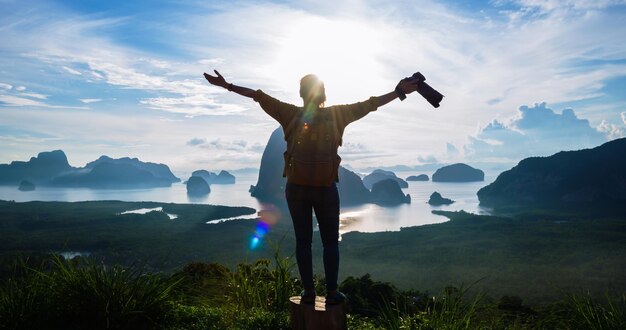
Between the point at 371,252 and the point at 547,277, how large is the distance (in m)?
35.2

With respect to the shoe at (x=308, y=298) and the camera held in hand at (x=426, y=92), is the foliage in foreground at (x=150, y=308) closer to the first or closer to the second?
the shoe at (x=308, y=298)

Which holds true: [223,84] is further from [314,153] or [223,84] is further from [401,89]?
[401,89]

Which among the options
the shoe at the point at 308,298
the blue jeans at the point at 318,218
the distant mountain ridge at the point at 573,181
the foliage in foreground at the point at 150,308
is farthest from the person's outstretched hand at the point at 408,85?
the distant mountain ridge at the point at 573,181

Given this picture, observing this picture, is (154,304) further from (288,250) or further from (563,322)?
(288,250)

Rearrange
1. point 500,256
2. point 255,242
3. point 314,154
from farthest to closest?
point 255,242
point 500,256
point 314,154

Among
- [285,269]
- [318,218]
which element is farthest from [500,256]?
[318,218]

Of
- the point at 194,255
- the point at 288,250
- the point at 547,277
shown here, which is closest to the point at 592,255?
the point at 547,277

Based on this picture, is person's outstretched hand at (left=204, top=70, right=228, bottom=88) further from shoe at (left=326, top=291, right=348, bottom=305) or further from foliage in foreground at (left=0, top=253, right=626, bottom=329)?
shoe at (left=326, top=291, right=348, bottom=305)

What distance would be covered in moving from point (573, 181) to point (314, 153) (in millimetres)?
200239

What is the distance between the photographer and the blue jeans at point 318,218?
440 centimetres

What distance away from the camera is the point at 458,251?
9381 cm

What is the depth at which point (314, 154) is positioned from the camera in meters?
4.34

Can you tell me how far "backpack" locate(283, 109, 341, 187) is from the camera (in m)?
4.33

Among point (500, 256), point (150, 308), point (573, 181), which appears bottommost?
point (500, 256)
